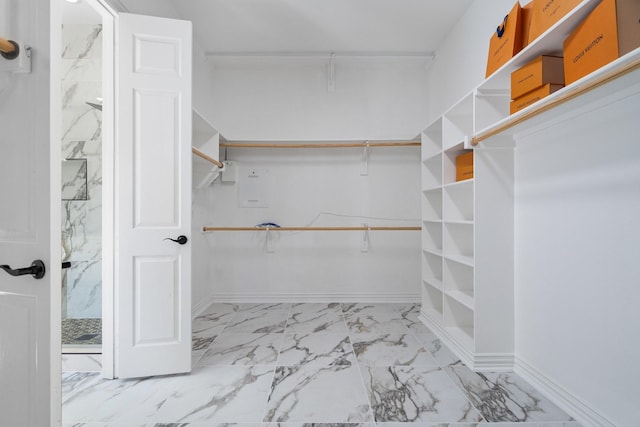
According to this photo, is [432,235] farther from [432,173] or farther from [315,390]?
[315,390]

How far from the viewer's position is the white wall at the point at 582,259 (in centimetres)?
122

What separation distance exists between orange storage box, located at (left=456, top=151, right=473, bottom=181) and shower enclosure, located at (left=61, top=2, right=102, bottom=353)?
2.50 m

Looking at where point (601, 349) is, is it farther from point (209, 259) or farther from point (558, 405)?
point (209, 259)

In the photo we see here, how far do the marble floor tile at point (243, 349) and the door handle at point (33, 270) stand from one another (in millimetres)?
1296

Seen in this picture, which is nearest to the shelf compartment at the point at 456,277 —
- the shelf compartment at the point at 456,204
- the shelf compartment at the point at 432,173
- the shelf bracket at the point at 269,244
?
the shelf compartment at the point at 456,204

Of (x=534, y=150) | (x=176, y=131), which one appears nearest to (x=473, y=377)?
(x=534, y=150)

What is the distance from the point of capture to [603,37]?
3.37 feet


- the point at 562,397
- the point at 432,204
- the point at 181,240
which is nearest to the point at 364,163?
the point at 432,204

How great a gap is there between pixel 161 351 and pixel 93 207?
1.05 metres

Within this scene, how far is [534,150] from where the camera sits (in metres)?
1.70

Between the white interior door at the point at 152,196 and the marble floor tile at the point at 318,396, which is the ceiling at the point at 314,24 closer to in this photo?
the white interior door at the point at 152,196

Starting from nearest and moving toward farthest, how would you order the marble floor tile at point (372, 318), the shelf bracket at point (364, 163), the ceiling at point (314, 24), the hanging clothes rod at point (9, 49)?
the hanging clothes rod at point (9, 49), the ceiling at point (314, 24), the marble floor tile at point (372, 318), the shelf bracket at point (364, 163)

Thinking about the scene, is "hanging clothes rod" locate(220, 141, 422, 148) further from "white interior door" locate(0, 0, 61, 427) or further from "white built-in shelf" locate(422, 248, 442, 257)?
"white interior door" locate(0, 0, 61, 427)

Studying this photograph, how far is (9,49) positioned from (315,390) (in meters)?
1.87
